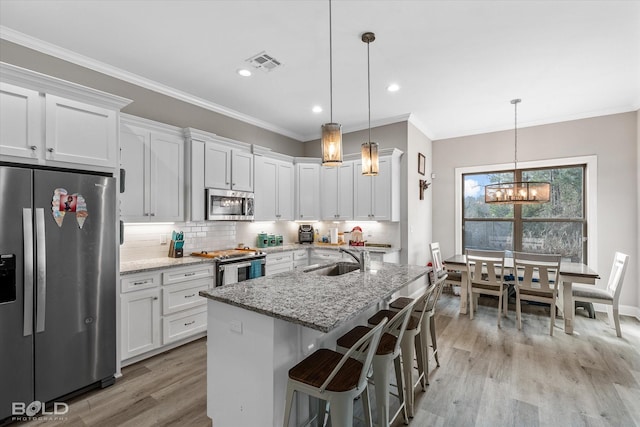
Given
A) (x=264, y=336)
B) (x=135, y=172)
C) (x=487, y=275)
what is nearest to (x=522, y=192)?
(x=487, y=275)

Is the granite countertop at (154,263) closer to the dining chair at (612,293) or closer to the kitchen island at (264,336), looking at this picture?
the kitchen island at (264,336)

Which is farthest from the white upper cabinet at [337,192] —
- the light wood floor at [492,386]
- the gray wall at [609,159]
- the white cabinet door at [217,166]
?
the gray wall at [609,159]

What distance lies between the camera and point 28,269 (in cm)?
210

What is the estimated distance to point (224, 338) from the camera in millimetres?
1865

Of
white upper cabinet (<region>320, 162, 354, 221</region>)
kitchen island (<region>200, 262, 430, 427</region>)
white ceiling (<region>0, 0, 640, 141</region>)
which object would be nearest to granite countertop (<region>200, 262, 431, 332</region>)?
kitchen island (<region>200, 262, 430, 427</region>)

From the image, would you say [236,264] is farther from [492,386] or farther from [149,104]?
[492,386]

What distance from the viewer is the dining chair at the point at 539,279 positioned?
3699 millimetres

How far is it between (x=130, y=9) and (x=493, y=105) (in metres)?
4.48

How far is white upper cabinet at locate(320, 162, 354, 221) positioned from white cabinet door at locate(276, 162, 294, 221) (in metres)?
0.56

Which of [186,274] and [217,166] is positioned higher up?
[217,166]

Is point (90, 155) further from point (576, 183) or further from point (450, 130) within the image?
point (576, 183)

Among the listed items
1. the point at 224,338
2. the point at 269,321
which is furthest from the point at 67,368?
the point at 269,321

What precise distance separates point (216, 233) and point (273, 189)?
1.19 metres

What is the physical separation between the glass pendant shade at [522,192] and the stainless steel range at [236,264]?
3.39 m
